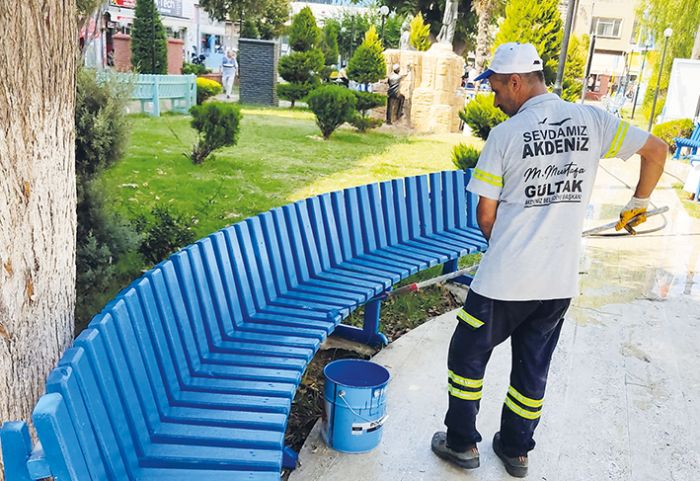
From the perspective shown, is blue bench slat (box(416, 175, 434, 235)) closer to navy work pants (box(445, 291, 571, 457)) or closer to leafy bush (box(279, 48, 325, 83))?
navy work pants (box(445, 291, 571, 457))

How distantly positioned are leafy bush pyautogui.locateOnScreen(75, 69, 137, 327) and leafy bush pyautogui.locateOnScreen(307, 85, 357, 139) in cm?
928

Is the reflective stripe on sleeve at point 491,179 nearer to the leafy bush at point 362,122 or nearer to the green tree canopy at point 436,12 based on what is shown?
the leafy bush at point 362,122

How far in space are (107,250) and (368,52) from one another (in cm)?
1413

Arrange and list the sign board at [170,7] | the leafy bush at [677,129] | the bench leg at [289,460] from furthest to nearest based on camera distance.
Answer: the sign board at [170,7], the leafy bush at [677,129], the bench leg at [289,460]

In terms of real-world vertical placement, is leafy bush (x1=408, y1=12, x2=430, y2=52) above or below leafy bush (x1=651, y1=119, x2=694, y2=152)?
above

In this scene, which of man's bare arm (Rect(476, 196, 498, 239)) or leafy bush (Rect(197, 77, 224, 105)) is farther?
leafy bush (Rect(197, 77, 224, 105))

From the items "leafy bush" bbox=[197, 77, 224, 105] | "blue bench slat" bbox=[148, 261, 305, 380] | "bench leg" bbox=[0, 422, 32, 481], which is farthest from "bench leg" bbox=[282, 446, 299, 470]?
"leafy bush" bbox=[197, 77, 224, 105]

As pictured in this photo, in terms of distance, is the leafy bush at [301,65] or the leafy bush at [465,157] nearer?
the leafy bush at [465,157]

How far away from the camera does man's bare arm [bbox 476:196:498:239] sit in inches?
107

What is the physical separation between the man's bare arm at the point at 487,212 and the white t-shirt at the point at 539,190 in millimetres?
24

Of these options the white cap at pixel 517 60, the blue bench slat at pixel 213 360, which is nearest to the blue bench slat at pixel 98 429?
the blue bench slat at pixel 213 360

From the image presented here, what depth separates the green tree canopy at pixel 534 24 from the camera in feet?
35.4

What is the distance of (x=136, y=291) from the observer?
7.73ft

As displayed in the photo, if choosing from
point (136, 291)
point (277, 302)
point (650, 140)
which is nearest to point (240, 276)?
point (277, 302)
